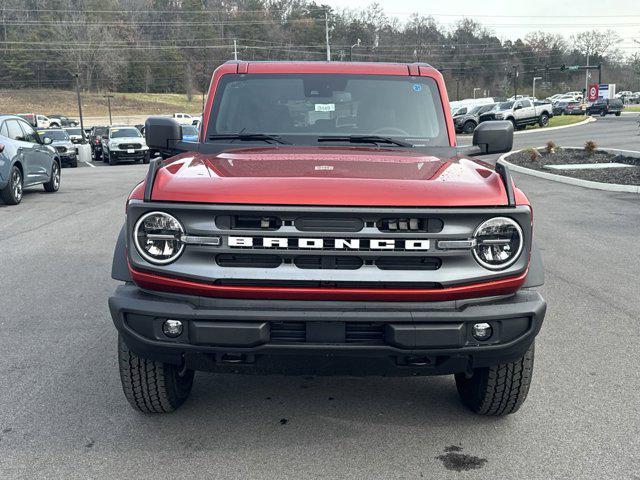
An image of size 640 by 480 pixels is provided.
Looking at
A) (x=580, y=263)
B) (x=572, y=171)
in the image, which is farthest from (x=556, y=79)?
(x=580, y=263)

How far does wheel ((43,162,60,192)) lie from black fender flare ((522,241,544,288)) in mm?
13935

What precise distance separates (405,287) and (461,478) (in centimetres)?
92

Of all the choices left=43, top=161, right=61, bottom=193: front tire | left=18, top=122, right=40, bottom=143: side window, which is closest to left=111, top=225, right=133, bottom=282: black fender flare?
left=18, top=122, right=40, bottom=143: side window

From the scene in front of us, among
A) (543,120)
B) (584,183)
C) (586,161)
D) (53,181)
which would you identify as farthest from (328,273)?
(543,120)

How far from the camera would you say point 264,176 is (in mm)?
3330

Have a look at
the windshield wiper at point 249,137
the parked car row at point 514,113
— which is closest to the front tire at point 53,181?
the windshield wiper at point 249,137

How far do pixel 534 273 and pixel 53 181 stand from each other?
14246 millimetres

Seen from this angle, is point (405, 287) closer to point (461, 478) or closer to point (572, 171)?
point (461, 478)

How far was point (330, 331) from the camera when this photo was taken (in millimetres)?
3064

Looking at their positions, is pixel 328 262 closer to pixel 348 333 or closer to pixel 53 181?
pixel 348 333

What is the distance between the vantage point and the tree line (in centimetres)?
9962

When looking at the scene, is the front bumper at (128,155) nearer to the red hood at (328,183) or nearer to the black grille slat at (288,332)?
the red hood at (328,183)

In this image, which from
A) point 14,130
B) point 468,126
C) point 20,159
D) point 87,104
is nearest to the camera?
point 20,159

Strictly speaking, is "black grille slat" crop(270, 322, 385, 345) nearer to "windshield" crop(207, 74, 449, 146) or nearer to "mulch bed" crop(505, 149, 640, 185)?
"windshield" crop(207, 74, 449, 146)
